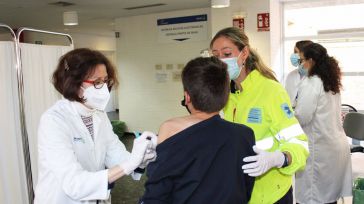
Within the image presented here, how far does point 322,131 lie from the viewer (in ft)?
8.82

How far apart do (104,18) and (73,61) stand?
257 inches

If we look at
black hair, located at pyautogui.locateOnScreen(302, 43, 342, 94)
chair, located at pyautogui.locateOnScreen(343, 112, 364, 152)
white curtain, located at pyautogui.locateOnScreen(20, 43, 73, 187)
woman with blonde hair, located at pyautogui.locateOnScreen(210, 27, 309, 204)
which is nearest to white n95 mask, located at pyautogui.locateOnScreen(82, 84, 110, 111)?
woman with blonde hair, located at pyautogui.locateOnScreen(210, 27, 309, 204)

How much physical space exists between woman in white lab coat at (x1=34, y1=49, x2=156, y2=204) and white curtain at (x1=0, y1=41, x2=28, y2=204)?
3.54ft

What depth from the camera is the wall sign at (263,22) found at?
544 cm

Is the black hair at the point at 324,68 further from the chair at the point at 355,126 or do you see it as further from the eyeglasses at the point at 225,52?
the eyeglasses at the point at 225,52

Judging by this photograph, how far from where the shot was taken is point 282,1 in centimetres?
585

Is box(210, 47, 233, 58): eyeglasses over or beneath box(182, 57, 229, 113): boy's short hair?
over

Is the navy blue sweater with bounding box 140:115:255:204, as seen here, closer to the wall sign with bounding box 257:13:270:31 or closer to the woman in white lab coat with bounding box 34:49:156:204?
the woman in white lab coat with bounding box 34:49:156:204

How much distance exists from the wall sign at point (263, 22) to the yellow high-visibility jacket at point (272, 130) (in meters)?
4.16

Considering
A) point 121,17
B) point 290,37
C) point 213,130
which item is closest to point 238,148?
point 213,130

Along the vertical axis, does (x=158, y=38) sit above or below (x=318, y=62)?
above

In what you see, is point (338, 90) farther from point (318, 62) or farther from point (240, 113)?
point (240, 113)

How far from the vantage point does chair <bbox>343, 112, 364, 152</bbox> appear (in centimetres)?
338

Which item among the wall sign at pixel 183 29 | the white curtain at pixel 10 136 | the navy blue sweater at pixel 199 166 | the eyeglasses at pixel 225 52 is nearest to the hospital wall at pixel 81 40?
the wall sign at pixel 183 29
